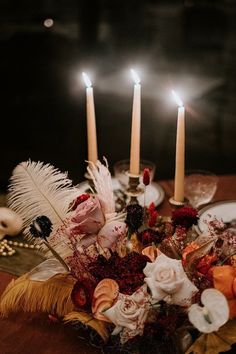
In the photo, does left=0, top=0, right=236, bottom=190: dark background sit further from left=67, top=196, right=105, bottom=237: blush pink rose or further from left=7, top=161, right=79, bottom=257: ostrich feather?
left=67, top=196, right=105, bottom=237: blush pink rose

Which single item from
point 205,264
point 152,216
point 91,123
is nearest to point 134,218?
point 152,216

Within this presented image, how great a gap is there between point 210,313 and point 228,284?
0.12 meters

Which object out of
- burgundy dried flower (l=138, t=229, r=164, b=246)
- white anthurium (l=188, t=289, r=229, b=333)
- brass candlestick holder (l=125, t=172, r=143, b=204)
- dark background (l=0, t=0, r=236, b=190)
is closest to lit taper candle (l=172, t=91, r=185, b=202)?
brass candlestick holder (l=125, t=172, r=143, b=204)

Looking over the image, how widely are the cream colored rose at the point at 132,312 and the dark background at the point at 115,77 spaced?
211cm

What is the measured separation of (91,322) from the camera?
3.29 feet

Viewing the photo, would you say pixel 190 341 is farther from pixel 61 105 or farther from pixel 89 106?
pixel 61 105

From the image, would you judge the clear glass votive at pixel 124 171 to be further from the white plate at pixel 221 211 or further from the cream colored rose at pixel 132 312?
the cream colored rose at pixel 132 312

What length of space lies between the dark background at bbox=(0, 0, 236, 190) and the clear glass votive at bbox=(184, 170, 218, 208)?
152cm

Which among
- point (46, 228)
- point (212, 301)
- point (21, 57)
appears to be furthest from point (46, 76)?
point (212, 301)

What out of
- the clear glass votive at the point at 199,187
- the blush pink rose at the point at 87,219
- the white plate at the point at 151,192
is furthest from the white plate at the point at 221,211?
the blush pink rose at the point at 87,219

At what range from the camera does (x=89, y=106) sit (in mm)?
1417

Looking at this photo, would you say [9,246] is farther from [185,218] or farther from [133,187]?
[185,218]

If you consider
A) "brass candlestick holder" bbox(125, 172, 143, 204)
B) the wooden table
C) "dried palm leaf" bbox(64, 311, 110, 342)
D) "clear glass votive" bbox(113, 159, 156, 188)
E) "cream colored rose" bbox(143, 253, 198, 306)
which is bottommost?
the wooden table

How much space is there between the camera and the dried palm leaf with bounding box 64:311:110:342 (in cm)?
100
